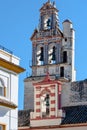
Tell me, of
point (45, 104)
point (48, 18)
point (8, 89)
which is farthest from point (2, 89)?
point (48, 18)

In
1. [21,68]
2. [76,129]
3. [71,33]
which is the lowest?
[76,129]

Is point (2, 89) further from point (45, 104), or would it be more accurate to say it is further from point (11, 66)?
point (45, 104)

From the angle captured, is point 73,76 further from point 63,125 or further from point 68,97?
point 63,125

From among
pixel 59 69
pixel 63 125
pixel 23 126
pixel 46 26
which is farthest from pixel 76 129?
pixel 46 26

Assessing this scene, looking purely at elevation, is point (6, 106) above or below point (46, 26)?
below

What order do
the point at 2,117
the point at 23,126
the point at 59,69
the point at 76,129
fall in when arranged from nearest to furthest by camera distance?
the point at 2,117, the point at 76,129, the point at 23,126, the point at 59,69

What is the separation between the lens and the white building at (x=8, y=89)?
30.7 m

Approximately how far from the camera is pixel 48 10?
7338 centimetres

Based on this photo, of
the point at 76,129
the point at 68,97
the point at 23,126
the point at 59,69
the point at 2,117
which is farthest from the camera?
the point at 59,69

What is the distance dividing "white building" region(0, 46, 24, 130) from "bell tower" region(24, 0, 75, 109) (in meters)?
36.3

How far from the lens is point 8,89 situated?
3169 centimetres

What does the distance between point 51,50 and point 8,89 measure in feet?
131

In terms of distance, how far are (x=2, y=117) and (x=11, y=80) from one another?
2417mm

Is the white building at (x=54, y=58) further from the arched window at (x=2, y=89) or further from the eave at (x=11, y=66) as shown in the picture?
the arched window at (x=2, y=89)
